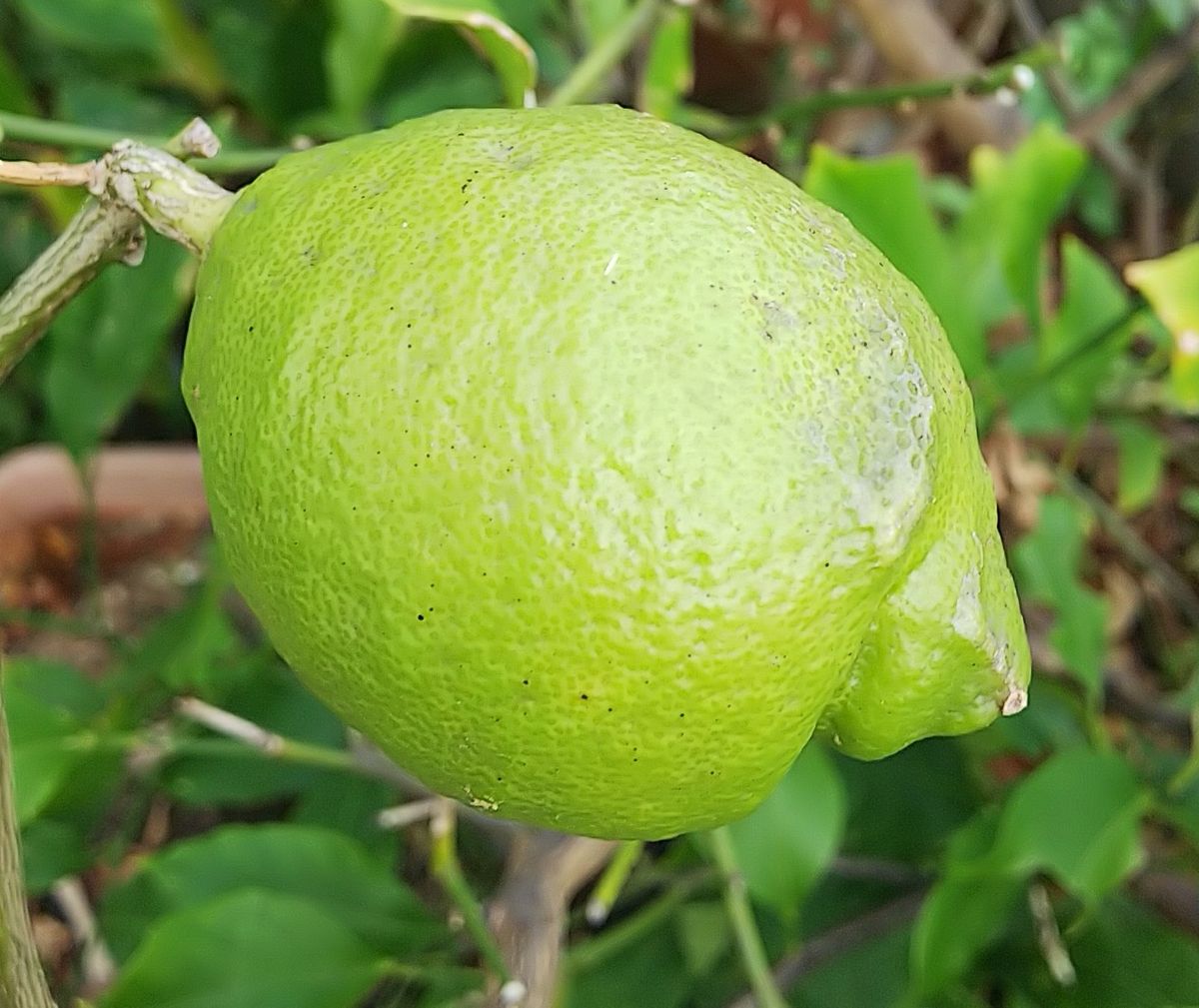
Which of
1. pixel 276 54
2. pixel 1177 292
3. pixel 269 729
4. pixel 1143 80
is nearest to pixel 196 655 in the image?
pixel 269 729

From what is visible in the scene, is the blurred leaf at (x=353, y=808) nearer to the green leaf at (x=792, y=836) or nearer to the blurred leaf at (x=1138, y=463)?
the green leaf at (x=792, y=836)

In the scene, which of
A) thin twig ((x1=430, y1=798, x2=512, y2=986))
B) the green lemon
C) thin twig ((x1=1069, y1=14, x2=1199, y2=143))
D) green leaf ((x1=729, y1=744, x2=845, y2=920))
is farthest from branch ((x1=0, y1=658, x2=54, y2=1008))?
thin twig ((x1=1069, y1=14, x2=1199, y2=143))

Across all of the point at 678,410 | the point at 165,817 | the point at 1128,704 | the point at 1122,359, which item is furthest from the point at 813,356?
the point at 165,817

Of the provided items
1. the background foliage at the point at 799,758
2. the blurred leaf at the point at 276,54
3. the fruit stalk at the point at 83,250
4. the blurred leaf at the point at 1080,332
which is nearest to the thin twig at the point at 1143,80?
the background foliage at the point at 799,758

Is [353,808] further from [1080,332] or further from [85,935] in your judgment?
[1080,332]

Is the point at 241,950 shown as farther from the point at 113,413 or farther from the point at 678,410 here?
the point at 678,410

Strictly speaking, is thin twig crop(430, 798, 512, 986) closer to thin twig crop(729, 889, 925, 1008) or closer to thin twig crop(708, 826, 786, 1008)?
thin twig crop(708, 826, 786, 1008)
